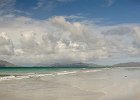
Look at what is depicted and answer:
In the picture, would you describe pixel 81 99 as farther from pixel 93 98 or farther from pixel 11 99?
pixel 11 99

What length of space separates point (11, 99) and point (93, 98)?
6.51m

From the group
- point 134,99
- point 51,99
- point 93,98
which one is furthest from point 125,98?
point 51,99

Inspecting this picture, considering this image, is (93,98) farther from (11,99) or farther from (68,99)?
(11,99)

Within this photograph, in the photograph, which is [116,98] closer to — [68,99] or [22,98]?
[68,99]

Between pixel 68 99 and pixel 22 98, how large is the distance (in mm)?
3866

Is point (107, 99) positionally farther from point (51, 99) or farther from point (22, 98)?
point (22, 98)

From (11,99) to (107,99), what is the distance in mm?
7526

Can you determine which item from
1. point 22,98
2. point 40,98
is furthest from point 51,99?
point 22,98

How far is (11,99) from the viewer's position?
2052 cm

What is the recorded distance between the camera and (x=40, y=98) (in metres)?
21.1

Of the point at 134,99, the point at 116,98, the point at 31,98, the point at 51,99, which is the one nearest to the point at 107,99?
the point at 116,98

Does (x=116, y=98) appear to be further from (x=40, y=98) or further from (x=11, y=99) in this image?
(x=11, y=99)

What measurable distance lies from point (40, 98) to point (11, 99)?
7.52 ft

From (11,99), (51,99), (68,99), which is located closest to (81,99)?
(68,99)
